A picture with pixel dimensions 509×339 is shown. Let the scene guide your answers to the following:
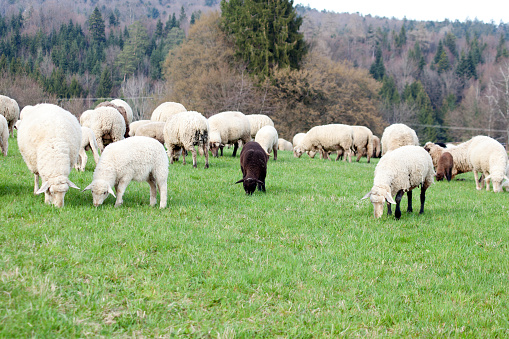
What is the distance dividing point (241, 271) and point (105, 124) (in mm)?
9714

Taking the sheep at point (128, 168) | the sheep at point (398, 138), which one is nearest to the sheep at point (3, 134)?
the sheep at point (128, 168)

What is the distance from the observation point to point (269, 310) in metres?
4.03

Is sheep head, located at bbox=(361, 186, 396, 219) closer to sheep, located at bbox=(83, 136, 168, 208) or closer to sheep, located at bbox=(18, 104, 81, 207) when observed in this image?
sheep, located at bbox=(83, 136, 168, 208)

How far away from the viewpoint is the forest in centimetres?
4347

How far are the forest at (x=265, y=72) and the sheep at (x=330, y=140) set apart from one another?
1893 centimetres

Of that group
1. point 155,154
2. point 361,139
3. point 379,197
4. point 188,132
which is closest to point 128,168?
point 155,154

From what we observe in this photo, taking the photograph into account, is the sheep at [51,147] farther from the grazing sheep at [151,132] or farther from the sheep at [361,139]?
the sheep at [361,139]

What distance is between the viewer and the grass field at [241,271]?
146 inches

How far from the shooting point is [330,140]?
72.4 feet

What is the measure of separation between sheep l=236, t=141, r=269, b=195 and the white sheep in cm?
474

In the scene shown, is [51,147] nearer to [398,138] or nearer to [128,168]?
[128,168]

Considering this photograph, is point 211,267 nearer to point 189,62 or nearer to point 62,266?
point 62,266

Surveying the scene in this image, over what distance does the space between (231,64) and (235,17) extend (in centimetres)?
535

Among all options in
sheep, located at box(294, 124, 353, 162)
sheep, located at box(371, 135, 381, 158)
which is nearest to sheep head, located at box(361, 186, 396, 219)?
sheep, located at box(294, 124, 353, 162)
